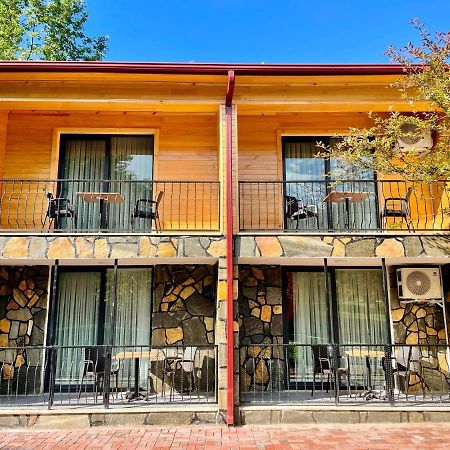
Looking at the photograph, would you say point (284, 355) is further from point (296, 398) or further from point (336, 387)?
point (336, 387)

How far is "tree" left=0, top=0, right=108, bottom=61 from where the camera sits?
15.8 meters

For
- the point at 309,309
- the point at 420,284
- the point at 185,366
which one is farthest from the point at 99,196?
the point at 420,284

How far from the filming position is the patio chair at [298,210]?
8.34 m

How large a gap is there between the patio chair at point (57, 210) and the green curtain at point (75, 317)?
3.35 ft

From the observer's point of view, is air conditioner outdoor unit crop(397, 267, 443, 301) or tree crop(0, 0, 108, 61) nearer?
air conditioner outdoor unit crop(397, 267, 443, 301)

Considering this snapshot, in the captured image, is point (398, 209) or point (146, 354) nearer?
point (146, 354)

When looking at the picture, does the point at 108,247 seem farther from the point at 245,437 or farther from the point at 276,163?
the point at 276,163

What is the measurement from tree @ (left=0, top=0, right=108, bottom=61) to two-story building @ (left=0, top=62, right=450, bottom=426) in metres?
8.38

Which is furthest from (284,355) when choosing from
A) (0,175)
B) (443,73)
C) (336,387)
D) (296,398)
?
(0,175)

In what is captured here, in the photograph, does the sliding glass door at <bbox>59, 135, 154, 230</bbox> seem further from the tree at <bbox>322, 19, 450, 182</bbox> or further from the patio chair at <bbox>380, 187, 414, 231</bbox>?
the patio chair at <bbox>380, 187, 414, 231</bbox>

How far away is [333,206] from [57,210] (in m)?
5.11

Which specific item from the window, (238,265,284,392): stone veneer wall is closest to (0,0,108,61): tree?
the window

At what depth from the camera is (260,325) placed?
854 centimetres

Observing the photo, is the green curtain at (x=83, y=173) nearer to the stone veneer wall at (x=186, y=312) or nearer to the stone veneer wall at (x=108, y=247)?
the stone veneer wall at (x=108, y=247)
